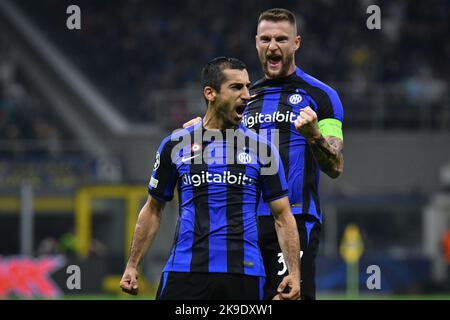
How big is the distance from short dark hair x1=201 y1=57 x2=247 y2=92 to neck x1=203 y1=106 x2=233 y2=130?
5.7 inches

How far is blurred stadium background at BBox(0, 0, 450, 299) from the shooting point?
2289 centimetres

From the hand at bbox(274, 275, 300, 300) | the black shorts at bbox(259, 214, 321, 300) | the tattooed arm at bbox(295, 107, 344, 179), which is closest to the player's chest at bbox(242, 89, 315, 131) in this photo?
the tattooed arm at bbox(295, 107, 344, 179)

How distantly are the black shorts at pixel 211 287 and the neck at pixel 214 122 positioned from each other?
0.92 meters

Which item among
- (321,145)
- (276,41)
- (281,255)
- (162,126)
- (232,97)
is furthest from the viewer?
(162,126)

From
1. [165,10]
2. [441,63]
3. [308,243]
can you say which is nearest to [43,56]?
[165,10]

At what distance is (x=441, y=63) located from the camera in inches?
1070

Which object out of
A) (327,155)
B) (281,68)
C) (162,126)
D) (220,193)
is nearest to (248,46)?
(162,126)

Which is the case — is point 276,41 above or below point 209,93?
above

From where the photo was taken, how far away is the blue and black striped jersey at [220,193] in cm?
637

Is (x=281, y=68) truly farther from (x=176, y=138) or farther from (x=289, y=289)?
(x=289, y=289)

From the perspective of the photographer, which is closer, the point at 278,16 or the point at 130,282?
the point at 130,282

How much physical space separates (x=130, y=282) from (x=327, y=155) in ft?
4.91

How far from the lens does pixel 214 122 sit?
660 cm

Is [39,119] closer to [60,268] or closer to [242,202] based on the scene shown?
[60,268]
